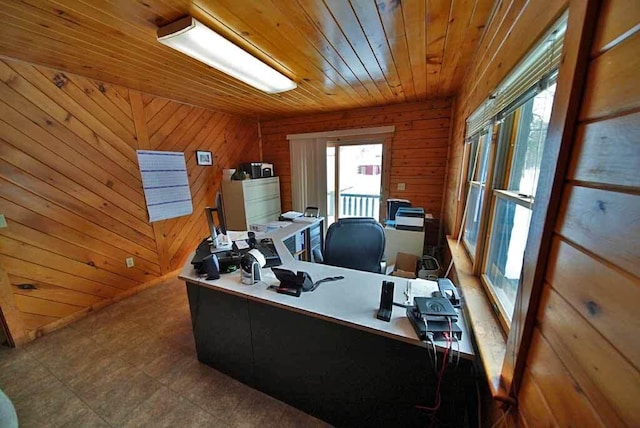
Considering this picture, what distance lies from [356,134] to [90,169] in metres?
3.31

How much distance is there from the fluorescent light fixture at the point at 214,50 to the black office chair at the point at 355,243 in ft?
4.85

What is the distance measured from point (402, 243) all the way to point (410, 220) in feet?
0.99

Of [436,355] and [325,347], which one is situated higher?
[436,355]

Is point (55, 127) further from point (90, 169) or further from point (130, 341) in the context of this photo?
point (130, 341)

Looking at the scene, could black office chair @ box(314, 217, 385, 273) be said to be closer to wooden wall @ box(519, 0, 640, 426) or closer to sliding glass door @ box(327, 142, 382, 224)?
wooden wall @ box(519, 0, 640, 426)

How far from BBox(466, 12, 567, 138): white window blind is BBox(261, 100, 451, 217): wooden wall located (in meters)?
1.90

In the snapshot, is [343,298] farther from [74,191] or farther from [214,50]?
[74,191]

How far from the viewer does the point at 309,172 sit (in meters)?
4.18

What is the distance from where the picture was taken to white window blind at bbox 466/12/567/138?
0.76m

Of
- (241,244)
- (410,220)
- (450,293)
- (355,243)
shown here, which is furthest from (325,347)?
(410,220)

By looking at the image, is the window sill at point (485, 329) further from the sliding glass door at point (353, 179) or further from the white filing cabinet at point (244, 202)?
the white filing cabinet at point (244, 202)

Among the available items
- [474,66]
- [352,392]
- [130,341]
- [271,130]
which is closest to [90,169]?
[130,341]

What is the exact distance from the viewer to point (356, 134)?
368 centimetres

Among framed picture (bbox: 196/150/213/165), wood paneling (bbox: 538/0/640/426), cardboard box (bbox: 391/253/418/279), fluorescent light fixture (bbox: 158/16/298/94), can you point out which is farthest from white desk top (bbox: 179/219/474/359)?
framed picture (bbox: 196/150/213/165)
